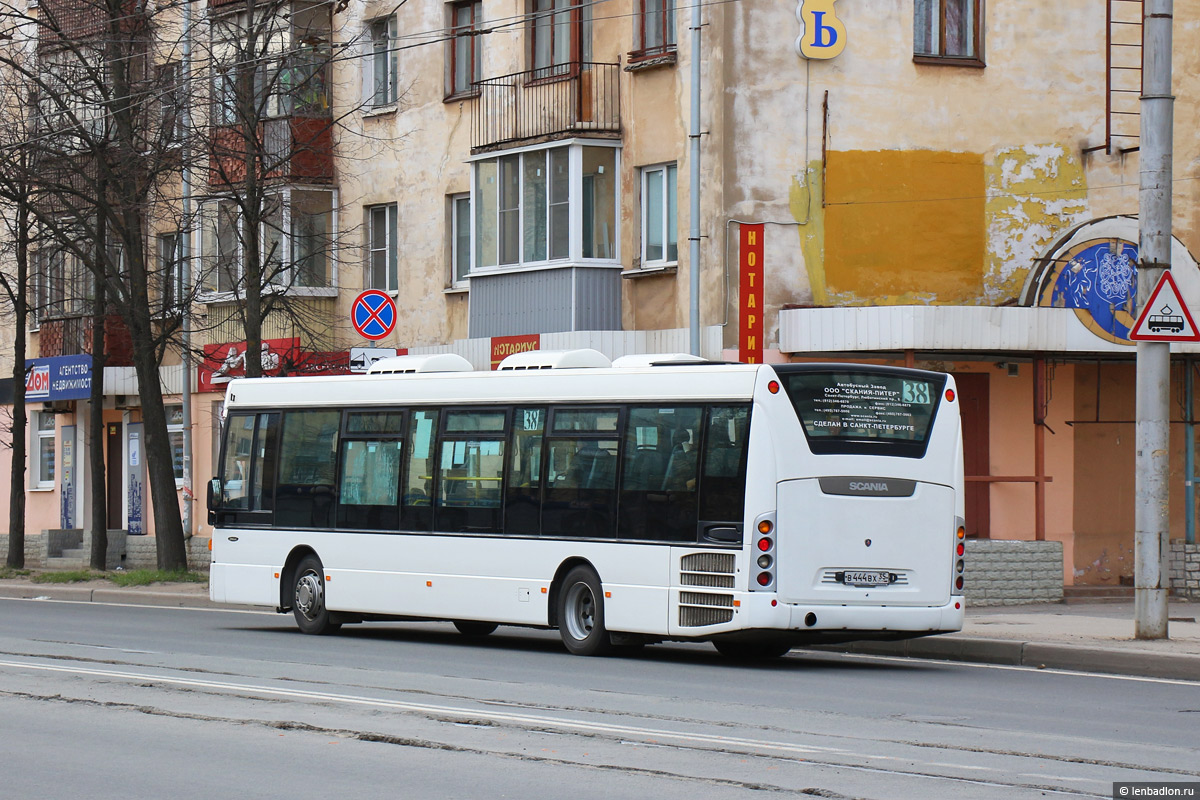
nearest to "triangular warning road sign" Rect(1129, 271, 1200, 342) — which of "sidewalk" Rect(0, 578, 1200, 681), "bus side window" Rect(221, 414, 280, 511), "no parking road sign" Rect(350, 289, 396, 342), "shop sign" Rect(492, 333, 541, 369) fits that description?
"sidewalk" Rect(0, 578, 1200, 681)

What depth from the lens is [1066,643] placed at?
16.4 meters

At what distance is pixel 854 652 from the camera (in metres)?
18.0

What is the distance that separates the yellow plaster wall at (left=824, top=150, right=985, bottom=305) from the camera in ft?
82.8

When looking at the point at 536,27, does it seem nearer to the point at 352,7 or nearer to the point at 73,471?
the point at 352,7

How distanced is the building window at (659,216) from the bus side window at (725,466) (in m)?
10.9

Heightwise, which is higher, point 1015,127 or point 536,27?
point 536,27

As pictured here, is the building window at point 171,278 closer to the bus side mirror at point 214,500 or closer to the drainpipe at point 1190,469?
the bus side mirror at point 214,500

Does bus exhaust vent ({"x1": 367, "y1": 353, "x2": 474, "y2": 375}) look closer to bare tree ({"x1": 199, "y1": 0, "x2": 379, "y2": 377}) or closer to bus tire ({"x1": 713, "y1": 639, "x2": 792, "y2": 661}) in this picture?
bus tire ({"x1": 713, "y1": 639, "x2": 792, "y2": 661})

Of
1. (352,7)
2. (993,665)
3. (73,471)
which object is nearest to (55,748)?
(993,665)

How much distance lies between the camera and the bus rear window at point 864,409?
51.6 ft

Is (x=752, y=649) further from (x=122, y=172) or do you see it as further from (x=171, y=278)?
(x=171, y=278)

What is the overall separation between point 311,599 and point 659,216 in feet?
31.5

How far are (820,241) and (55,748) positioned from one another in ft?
54.3

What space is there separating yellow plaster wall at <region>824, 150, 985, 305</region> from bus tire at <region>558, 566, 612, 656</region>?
31.1ft
